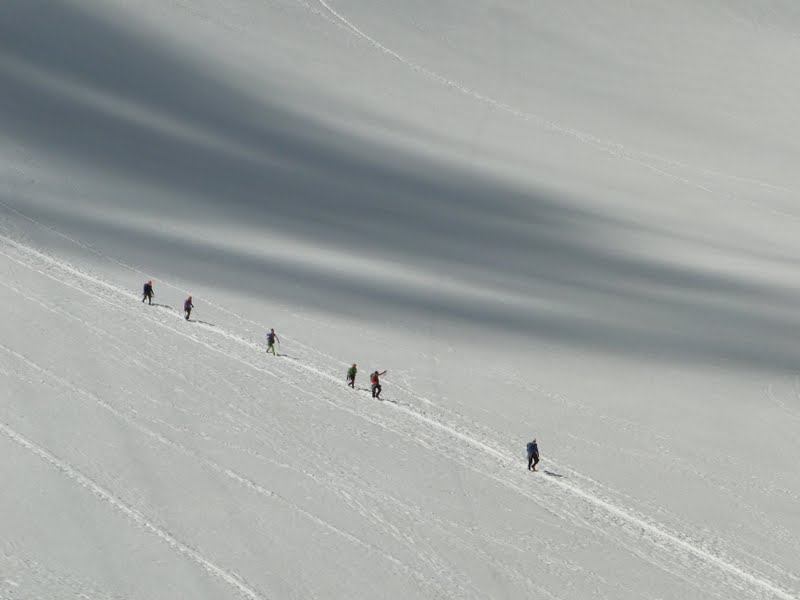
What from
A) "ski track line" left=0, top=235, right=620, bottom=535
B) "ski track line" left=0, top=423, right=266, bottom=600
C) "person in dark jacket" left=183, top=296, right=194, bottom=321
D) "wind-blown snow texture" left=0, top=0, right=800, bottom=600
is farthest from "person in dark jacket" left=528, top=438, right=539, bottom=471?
"person in dark jacket" left=183, top=296, right=194, bottom=321

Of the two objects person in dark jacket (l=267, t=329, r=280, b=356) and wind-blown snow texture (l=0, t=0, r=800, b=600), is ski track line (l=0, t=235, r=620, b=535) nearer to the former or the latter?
wind-blown snow texture (l=0, t=0, r=800, b=600)

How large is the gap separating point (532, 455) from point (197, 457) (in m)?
5.73

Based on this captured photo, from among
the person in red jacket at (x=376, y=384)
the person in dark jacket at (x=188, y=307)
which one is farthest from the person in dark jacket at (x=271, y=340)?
the person in red jacket at (x=376, y=384)

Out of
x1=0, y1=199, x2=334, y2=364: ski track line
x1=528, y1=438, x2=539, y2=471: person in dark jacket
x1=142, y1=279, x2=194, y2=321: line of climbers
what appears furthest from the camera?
x1=0, y1=199, x2=334, y2=364: ski track line

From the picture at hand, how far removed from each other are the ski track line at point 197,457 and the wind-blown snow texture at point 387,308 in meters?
0.07

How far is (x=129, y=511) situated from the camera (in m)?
16.8

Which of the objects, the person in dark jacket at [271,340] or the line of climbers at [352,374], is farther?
the person in dark jacket at [271,340]

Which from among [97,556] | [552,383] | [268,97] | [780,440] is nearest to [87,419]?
[97,556]

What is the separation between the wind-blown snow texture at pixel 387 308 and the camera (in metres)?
17.5

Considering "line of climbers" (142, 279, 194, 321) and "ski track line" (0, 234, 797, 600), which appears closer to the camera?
"ski track line" (0, 234, 797, 600)

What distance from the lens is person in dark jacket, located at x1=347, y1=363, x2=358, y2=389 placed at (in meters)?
24.1

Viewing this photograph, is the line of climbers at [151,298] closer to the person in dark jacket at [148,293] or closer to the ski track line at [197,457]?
the person in dark jacket at [148,293]

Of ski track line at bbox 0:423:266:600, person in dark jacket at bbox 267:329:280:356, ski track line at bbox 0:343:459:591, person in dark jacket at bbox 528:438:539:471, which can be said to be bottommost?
ski track line at bbox 0:423:266:600

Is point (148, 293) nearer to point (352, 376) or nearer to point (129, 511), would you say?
point (352, 376)
